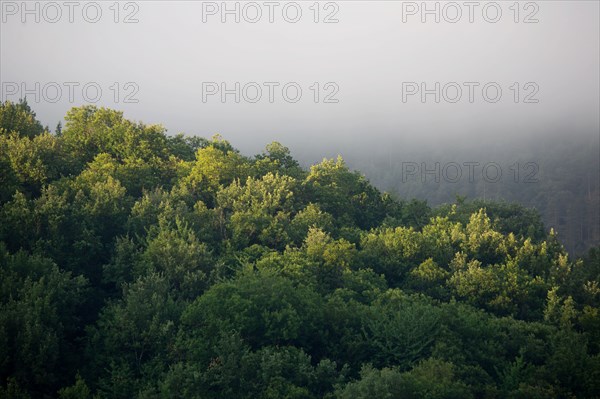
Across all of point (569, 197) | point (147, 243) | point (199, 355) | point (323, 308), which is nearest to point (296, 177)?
point (147, 243)

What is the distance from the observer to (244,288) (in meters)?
52.4

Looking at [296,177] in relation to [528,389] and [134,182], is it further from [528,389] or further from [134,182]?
[528,389]

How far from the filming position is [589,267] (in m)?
73.8

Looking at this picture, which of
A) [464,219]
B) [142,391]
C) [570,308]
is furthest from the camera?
[464,219]

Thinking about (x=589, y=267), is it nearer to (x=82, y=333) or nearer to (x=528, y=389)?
(x=528, y=389)

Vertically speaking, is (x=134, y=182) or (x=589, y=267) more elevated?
(x=134, y=182)

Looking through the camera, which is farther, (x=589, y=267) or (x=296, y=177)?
(x=296, y=177)

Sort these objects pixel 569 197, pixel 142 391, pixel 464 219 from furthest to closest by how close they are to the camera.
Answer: pixel 569 197 < pixel 464 219 < pixel 142 391

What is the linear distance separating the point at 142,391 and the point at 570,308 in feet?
103

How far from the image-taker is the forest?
47.1 meters

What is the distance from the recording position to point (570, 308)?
2314 inches

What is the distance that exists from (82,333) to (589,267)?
1798 inches

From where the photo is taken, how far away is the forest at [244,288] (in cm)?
4706

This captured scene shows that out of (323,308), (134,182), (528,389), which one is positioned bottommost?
(528,389)
